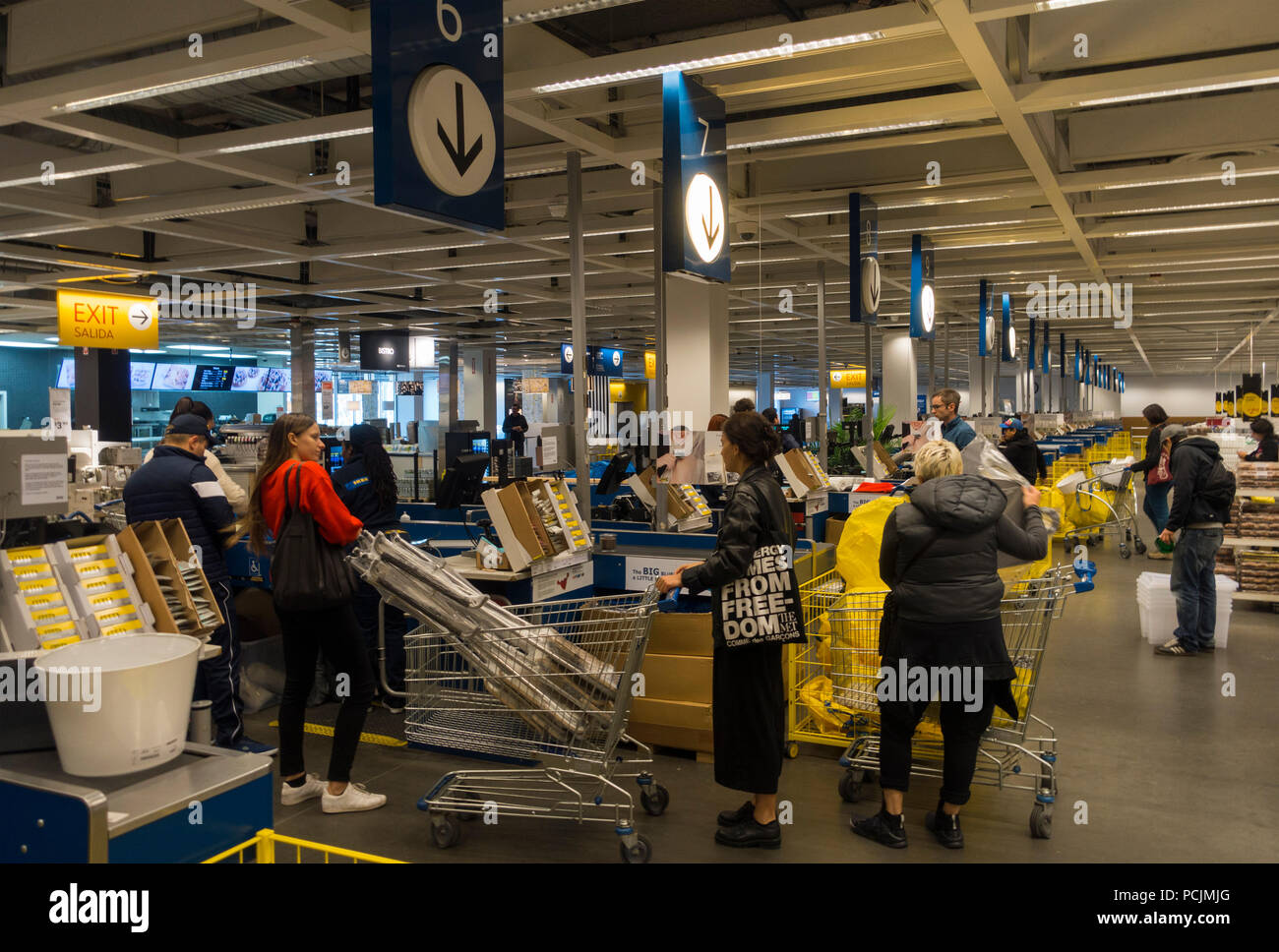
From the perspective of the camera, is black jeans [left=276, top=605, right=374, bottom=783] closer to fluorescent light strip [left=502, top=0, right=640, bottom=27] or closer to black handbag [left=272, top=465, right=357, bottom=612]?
black handbag [left=272, top=465, right=357, bottom=612]

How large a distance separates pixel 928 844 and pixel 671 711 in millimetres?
1461

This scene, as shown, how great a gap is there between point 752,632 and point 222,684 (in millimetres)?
2907

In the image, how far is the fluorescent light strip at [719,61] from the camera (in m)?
4.75

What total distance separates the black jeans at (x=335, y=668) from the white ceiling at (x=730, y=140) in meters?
2.77

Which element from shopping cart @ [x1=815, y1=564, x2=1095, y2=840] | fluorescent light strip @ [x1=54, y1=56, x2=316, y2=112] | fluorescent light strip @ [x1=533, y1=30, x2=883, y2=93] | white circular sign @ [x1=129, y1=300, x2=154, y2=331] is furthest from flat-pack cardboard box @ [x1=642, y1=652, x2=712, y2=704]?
white circular sign @ [x1=129, y1=300, x2=154, y2=331]

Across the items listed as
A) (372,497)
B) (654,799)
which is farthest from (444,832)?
(372,497)

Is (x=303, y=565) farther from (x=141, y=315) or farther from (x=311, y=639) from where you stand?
(x=141, y=315)

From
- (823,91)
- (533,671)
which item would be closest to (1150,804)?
(533,671)

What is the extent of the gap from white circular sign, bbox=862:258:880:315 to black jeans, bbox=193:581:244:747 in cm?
607

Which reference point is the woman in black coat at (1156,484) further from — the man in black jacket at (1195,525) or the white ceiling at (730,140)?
the man in black jacket at (1195,525)

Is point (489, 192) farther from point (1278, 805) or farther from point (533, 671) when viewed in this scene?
point (1278, 805)
